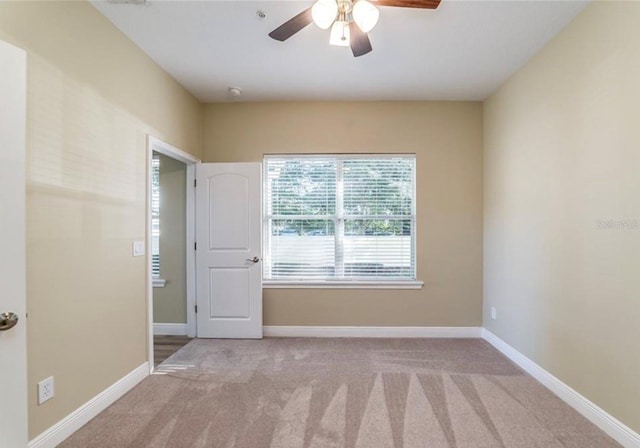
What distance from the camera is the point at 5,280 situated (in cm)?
139

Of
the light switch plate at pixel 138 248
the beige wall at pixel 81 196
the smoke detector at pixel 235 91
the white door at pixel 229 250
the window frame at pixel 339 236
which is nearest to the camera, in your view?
the beige wall at pixel 81 196

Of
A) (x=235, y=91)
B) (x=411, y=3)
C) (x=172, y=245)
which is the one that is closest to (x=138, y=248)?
(x=172, y=245)

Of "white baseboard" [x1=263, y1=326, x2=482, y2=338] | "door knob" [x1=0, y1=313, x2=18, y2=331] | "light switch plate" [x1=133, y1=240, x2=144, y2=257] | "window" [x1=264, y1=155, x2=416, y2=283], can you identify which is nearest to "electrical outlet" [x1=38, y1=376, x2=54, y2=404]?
"door knob" [x1=0, y1=313, x2=18, y2=331]

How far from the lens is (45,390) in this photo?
1.79m

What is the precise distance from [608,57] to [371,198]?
227 centimetres

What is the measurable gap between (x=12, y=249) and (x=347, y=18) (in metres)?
2.29

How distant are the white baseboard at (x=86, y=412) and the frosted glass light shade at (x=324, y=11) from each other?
280 cm

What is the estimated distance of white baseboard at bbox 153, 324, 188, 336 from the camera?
3725 millimetres

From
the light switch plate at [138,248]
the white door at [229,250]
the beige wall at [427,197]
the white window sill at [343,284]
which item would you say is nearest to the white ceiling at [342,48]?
the beige wall at [427,197]

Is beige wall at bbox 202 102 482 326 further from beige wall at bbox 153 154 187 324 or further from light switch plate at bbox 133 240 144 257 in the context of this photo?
light switch plate at bbox 133 240 144 257

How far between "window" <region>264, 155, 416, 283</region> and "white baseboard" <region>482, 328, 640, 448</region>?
1303 millimetres

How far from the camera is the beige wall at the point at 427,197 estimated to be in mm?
3646

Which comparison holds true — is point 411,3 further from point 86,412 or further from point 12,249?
point 86,412

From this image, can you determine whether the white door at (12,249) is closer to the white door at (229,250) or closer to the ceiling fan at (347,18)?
the ceiling fan at (347,18)
